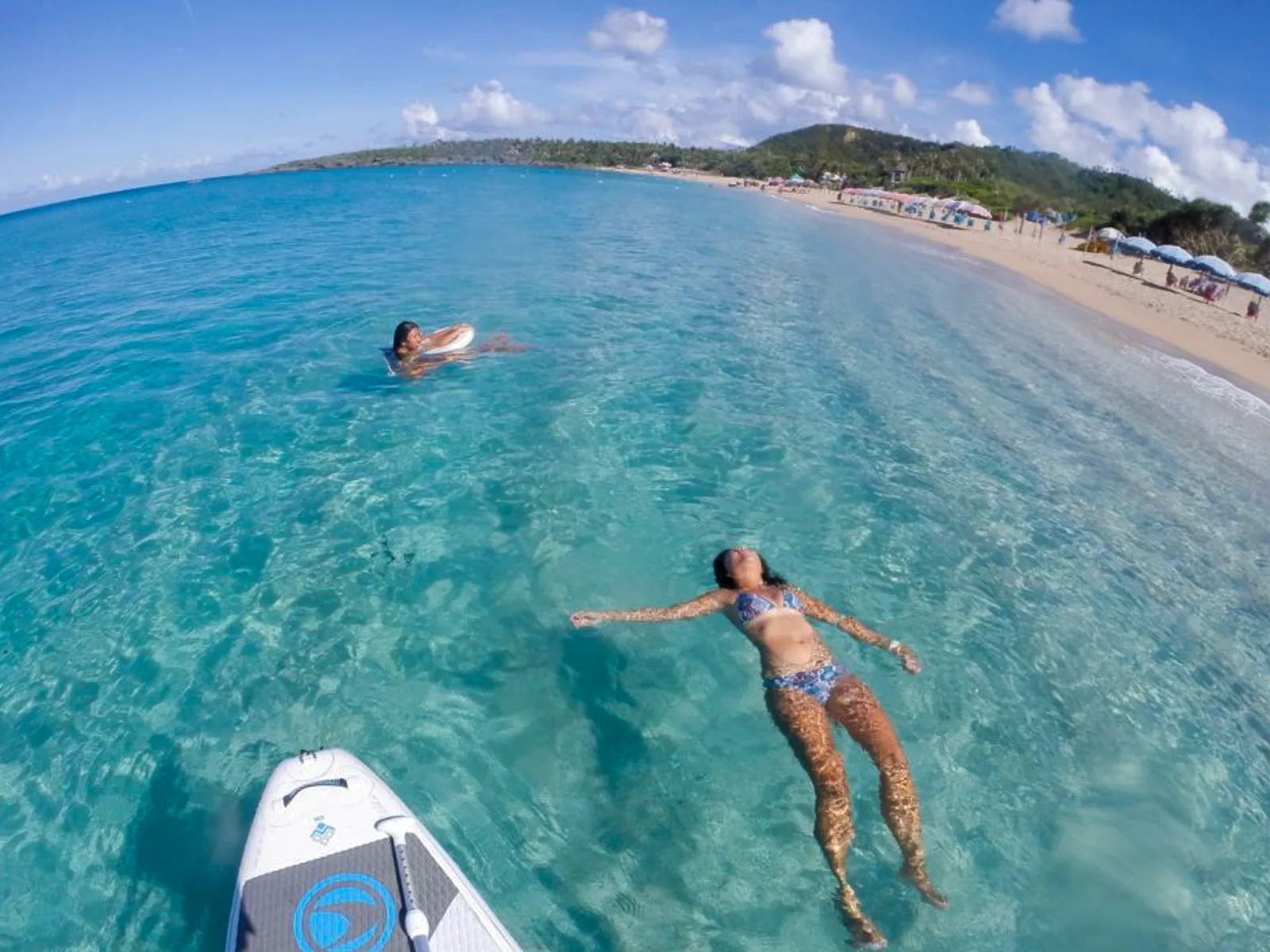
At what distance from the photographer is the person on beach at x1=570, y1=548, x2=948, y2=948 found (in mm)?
4867

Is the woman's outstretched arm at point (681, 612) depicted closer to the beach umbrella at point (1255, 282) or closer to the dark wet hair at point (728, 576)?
the dark wet hair at point (728, 576)

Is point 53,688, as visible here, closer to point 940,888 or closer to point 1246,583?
point 940,888

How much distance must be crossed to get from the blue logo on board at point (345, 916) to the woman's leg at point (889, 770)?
342 centimetres

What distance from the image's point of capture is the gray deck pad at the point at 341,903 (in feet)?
12.3

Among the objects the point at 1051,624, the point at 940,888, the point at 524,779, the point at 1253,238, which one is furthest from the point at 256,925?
the point at 1253,238

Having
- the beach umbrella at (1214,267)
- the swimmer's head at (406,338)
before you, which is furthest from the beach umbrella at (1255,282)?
the swimmer's head at (406,338)

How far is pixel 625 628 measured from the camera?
23.9ft

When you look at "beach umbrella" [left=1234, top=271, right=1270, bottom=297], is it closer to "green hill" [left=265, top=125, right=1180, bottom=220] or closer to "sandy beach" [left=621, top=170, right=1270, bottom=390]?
"sandy beach" [left=621, top=170, right=1270, bottom=390]

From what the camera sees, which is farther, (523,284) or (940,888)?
(523,284)

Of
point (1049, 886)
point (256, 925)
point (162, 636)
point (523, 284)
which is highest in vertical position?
point (523, 284)

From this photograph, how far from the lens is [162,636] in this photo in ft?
24.0

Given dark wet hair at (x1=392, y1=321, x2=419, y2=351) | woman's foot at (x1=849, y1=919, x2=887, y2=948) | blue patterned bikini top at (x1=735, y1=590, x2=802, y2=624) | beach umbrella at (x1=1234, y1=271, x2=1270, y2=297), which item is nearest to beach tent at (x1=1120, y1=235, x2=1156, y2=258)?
beach umbrella at (x1=1234, y1=271, x2=1270, y2=297)

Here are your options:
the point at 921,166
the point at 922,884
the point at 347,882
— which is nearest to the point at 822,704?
the point at 922,884

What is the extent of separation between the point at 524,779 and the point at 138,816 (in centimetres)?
308
